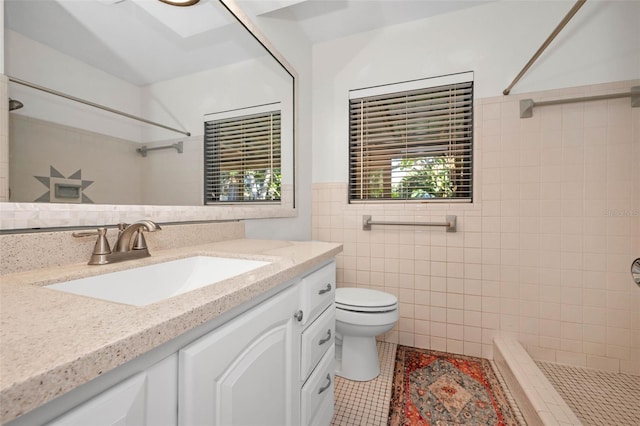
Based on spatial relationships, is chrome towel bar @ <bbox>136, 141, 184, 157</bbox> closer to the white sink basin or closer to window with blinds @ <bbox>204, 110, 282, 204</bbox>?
window with blinds @ <bbox>204, 110, 282, 204</bbox>

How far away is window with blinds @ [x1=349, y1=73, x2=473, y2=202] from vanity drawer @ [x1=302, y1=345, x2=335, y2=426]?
133cm

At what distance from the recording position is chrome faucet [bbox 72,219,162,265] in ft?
2.56

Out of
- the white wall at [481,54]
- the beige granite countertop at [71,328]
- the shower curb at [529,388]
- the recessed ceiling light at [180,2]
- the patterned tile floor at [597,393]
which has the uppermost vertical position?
the white wall at [481,54]

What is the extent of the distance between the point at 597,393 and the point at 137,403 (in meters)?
2.08

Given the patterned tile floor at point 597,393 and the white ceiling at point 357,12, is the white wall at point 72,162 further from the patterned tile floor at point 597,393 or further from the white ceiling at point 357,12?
the patterned tile floor at point 597,393

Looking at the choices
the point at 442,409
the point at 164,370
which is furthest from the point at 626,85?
the point at 164,370

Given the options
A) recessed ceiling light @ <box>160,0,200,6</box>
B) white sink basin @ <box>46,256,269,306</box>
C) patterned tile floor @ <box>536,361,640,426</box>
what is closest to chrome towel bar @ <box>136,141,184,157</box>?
white sink basin @ <box>46,256,269,306</box>

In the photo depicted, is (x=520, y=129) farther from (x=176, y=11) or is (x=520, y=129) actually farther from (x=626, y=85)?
(x=176, y=11)

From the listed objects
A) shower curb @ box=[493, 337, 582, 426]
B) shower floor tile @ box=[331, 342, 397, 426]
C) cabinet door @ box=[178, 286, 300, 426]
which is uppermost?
cabinet door @ box=[178, 286, 300, 426]

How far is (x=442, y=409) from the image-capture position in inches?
55.4

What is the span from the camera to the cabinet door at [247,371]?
1.59ft

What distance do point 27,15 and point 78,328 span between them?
82 cm

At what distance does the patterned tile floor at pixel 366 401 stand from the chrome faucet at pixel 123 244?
1.17 meters

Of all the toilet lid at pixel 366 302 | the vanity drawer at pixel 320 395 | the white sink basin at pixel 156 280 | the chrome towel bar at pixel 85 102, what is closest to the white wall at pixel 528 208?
the toilet lid at pixel 366 302
